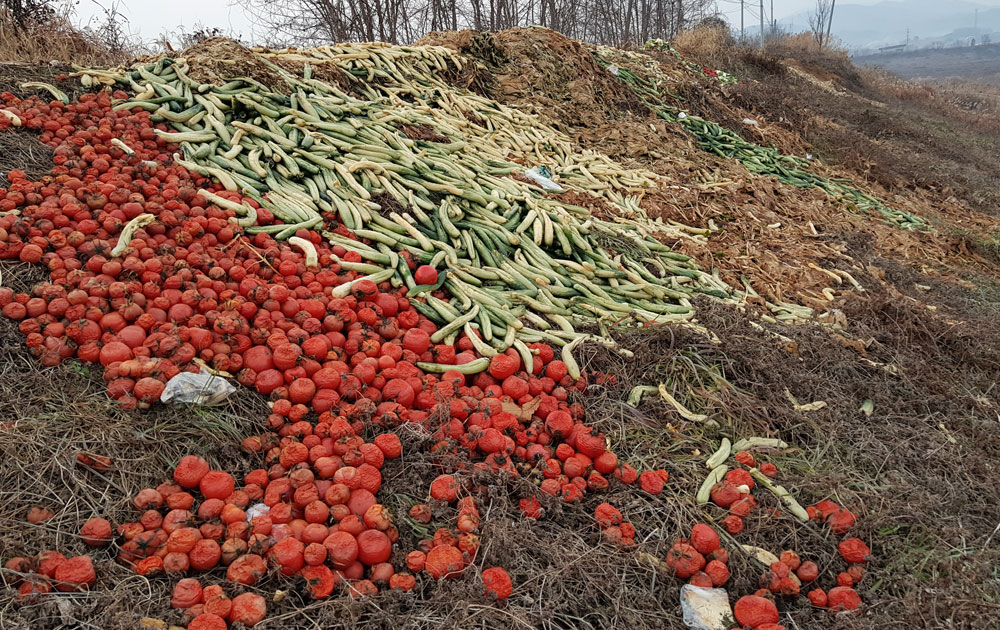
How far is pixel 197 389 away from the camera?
277 cm

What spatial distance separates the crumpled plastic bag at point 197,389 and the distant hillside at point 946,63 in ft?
229

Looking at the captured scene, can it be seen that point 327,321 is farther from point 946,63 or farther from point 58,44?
point 946,63

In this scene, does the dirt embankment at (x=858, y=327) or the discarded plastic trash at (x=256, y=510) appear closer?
the discarded plastic trash at (x=256, y=510)

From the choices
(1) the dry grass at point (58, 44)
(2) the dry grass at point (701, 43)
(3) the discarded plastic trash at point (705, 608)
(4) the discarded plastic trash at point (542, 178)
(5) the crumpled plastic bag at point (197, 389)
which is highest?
(2) the dry grass at point (701, 43)

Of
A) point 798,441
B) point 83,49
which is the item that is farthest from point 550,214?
point 83,49

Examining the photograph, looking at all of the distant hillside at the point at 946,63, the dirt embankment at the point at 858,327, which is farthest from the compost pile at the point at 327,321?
the distant hillside at the point at 946,63

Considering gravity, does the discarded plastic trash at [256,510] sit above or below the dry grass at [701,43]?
below

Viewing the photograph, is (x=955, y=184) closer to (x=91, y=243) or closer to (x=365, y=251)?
(x=365, y=251)

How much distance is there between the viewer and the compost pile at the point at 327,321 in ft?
7.54

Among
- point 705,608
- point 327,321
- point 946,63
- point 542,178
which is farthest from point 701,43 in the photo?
point 946,63

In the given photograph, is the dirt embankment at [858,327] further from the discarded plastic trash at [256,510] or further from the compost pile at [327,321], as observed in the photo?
the discarded plastic trash at [256,510]

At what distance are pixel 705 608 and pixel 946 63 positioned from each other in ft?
342

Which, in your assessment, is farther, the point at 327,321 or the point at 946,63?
the point at 946,63

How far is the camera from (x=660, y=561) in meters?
2.53
